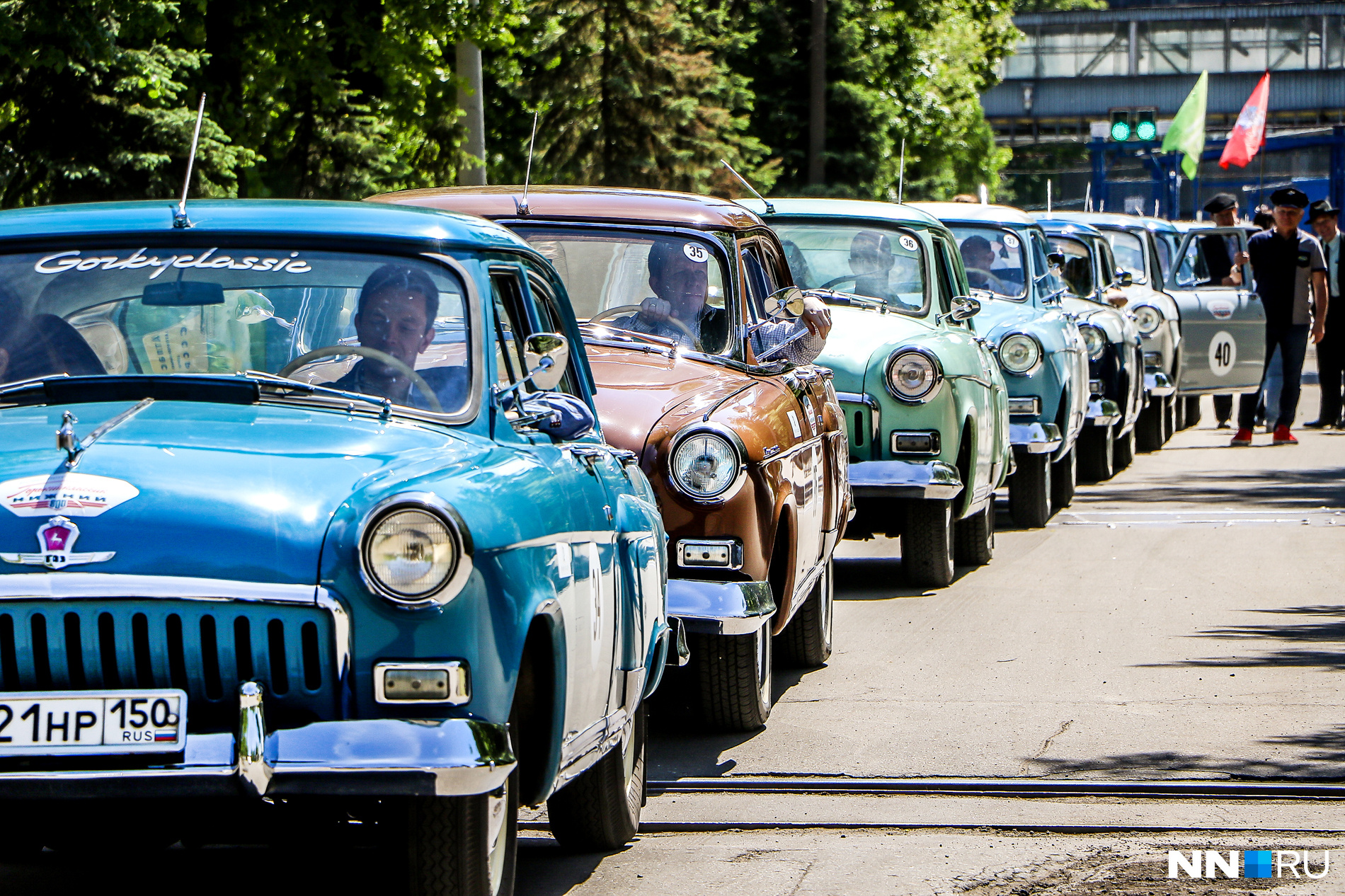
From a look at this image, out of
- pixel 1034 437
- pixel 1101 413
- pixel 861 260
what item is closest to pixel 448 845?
Answer: pixel 861 260

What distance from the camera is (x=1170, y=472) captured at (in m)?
19.0

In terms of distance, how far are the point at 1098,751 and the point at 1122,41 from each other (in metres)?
83.7

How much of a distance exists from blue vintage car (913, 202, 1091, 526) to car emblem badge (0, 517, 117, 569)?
10.1 m

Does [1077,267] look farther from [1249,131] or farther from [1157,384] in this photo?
[1249,131]

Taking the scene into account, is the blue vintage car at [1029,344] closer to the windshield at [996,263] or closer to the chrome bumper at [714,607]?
the windshield at [996,263]

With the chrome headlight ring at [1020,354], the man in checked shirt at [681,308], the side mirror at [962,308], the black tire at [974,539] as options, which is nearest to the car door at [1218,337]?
the chrome headlight ring at [1020,354]

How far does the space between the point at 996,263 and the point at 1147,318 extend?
499 centimetres

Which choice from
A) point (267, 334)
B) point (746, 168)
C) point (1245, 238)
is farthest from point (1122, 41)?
point (267, 334)

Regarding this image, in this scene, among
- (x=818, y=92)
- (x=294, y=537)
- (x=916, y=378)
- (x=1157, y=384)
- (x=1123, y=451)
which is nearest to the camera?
(x=294, y=537)

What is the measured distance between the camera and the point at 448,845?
4.51 metres

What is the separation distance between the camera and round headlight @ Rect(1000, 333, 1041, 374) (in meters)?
14.5

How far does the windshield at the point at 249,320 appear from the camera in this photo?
5.27 m

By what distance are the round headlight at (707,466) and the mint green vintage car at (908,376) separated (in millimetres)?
3907

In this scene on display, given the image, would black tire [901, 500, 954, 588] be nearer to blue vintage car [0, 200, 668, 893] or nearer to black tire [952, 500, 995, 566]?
black tire [952, 500, 995, 566]
